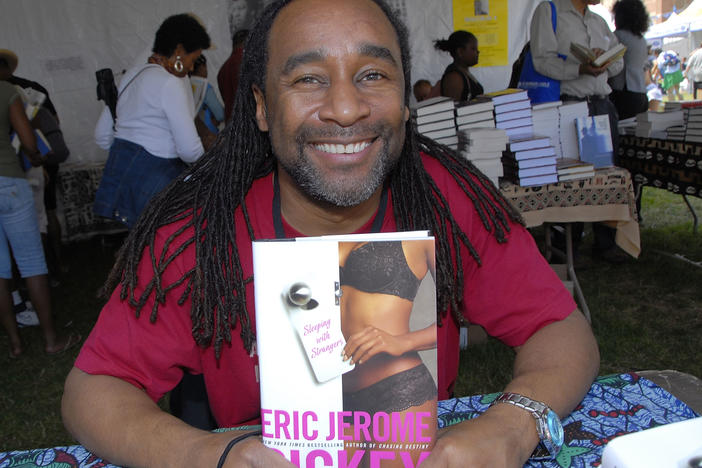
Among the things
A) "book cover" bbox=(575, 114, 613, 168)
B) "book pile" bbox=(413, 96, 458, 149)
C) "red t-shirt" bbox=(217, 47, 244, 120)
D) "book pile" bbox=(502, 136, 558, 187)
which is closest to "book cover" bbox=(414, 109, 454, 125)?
"book pile" bbox=(413, 96, 458, 149)

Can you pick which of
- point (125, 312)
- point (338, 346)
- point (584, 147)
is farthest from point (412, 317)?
point (584, 147)

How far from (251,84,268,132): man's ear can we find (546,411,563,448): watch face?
90 centimetres

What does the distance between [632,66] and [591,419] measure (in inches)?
221

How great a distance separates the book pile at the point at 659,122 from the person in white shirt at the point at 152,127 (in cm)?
320

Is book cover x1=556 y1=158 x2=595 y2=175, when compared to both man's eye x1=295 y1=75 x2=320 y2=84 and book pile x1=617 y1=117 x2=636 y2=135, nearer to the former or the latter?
book pile x1=617 y1=117 x2=636 y2=135

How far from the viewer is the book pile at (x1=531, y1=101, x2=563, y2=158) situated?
11.9 ft

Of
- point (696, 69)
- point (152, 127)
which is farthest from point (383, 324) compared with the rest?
point (696, 69)

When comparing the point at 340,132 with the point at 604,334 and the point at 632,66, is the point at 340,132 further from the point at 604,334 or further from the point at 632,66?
the point at 632,66

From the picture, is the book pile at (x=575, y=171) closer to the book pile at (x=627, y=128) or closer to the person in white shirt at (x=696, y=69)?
the book pile at (x=627, y=128)

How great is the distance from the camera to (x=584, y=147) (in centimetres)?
362

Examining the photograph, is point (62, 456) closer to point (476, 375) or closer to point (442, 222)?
point (442, 222)

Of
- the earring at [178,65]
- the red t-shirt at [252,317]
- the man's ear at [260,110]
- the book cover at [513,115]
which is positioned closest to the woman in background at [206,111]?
the earring at [178,65]

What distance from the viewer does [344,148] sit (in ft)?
3.91

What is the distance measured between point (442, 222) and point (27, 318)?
430 centimetres
